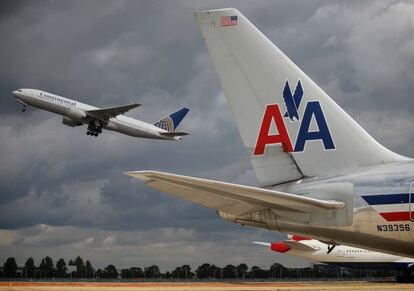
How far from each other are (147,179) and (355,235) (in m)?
3.86

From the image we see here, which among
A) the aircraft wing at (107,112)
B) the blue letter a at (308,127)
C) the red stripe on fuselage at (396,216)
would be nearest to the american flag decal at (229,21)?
the blue letter a at (308,127)

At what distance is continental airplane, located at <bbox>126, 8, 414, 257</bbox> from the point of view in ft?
38.1

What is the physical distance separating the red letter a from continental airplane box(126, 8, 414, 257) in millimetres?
20

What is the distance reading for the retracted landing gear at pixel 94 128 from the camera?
80000 mm

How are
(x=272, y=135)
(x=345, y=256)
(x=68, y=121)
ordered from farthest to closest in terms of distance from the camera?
(x=68, y=121)
(x=345, y=256)
(x=272, y=135)

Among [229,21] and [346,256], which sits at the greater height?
[229,21]

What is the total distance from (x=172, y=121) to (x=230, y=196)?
276 ft

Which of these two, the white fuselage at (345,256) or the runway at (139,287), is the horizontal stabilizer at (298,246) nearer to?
the white fuselage at (345,256)

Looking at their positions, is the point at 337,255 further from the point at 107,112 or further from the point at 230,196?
the point at 230,196

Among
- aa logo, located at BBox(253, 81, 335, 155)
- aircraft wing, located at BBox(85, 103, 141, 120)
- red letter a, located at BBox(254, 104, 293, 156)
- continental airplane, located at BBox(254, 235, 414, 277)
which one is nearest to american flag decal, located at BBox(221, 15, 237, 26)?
aa logo, located at BBox(253, 81, 335, 155)

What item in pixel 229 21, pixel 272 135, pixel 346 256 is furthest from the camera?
pixel 346 256

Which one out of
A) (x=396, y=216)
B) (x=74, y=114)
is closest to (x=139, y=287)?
(x=396, y=216)

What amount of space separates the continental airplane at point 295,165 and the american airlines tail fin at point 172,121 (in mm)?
77810

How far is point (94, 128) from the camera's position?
8012 centimetres
